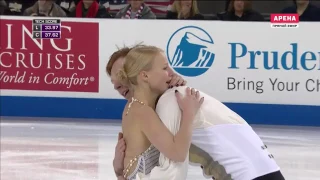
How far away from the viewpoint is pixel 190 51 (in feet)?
25.8

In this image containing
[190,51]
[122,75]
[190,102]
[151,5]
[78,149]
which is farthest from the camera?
A: [151,5]

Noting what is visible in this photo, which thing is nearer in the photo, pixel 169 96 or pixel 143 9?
pixel 169 96

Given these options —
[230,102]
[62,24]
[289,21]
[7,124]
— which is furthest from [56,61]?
[289,21]

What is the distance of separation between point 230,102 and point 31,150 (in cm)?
255

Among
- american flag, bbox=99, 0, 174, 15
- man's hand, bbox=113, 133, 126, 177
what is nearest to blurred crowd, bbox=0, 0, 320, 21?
american flag, bbox=99, 0, 174, 15

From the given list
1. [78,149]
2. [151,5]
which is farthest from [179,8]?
[78,149]

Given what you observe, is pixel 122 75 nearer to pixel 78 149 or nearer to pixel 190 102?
pixel 190 102

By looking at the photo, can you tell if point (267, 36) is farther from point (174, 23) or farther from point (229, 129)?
point (229, 129)

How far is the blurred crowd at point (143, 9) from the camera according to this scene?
7.93 metres

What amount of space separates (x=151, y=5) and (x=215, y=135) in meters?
6.76

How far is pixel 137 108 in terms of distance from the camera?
2.20 m

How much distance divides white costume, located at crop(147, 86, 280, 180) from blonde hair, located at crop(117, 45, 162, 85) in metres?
0.10
